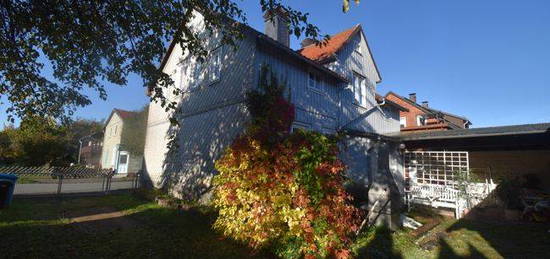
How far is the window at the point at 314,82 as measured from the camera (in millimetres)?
11841

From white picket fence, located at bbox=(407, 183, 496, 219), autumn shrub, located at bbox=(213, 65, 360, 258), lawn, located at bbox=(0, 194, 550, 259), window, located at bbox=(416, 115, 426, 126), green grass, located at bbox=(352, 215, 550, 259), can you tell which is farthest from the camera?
window, located at bbox=(416, 115, 426, 126)

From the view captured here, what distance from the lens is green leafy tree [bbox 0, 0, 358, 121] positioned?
19.1ft

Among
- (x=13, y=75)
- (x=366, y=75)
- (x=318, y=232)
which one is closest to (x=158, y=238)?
(x=318, y=232)

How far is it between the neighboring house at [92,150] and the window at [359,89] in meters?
35.2

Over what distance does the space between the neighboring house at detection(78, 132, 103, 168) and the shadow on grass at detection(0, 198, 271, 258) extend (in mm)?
32405

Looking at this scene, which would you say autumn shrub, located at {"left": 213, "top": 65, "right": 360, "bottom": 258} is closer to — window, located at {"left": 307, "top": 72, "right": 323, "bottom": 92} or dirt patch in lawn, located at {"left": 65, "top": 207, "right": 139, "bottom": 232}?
dirt patch in lawn, located at {"left": 65, "top": 207, "right": 139, "bottom": 232}

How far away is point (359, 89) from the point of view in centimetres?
1571

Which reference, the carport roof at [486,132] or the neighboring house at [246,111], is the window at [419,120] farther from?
the carport roof at [486,132]

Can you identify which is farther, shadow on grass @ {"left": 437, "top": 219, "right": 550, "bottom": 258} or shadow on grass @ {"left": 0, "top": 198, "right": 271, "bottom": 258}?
shadow on grass @ {"left": 437, "top": 219, "right": 550, "bottom": 258}

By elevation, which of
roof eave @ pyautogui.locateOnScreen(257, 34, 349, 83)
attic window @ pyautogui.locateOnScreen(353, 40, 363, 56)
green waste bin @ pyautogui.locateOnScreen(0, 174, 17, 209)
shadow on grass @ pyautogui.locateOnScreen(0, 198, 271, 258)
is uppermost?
attic window @ pyautogui.locateOnScreen(353, 40, 363, 56)

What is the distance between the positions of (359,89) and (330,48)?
3280 millimetres

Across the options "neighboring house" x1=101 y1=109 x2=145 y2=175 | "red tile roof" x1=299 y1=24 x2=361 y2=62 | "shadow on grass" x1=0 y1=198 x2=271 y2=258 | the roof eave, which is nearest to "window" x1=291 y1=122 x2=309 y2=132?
the roof eave

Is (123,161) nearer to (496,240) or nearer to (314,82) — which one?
(314,82)

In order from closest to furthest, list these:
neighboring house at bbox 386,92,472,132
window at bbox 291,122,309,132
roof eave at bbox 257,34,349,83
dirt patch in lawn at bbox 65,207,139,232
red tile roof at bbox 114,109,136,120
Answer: dirt patch in lawn at bbox 65,207,139,232 → roof eave at bbox 257,34,349,83 → window at bbox 291,122,309,132 → neighboring house at bbox 386,92,472,132 → red tile roof at bbox 114,109,136,120
